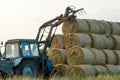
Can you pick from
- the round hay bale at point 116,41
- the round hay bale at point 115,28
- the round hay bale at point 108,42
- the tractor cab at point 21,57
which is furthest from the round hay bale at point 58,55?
the round hay bale at point 115,28

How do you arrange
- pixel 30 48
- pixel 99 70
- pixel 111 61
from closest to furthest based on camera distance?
pixel 30 48
pixel 99 70
pixel 111 61

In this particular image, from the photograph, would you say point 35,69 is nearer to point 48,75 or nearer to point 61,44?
Answer: point 48,75

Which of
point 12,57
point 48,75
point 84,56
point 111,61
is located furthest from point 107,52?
point 12,57

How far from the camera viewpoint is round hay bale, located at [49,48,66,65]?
20.3 m

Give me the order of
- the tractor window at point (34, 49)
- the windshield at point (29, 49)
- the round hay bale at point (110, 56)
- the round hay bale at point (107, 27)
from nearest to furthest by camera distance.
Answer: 1. the windshield at point (29, 49)
2. the tractor window at point (34, 49)
3. the round hay bale at point (110, 56)
4. the round hay bale at point (107, 27)

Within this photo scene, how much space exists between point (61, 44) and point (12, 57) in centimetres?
359

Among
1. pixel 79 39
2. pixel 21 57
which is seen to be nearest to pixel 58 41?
pixel 79 39

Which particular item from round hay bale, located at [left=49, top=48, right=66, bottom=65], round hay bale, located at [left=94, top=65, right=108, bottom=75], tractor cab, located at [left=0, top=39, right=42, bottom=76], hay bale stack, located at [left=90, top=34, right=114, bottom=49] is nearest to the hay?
round hay bale, located at [left=94, top=65, right=108, bottom=75]

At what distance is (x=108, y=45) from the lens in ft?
69.2

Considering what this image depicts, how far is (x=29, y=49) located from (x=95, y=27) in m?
4.18

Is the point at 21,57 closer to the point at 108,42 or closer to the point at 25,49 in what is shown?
the point at 25,49

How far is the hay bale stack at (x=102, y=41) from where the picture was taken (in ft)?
66.4

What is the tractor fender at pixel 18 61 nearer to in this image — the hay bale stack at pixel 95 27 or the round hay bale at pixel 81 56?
the round hay bale at pixel 81 56

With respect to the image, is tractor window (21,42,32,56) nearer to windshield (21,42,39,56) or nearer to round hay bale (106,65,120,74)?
windshield (21,42,39,56)
